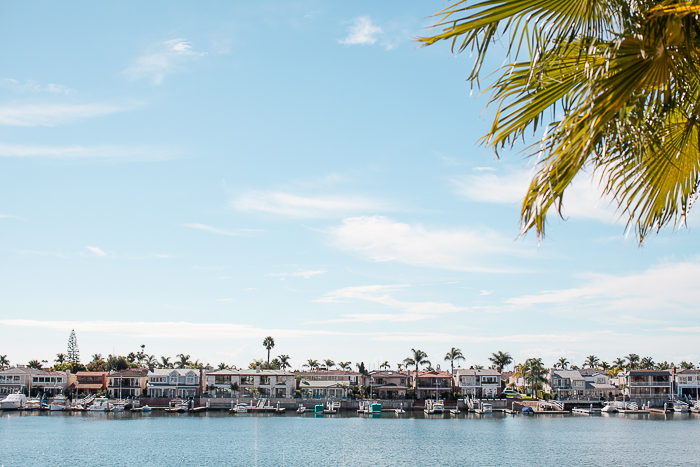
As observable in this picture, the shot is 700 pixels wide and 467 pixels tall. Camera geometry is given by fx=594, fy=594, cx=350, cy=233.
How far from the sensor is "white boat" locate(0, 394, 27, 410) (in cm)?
10509

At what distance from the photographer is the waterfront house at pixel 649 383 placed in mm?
110688

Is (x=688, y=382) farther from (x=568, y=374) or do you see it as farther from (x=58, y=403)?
(x=58, y=403)

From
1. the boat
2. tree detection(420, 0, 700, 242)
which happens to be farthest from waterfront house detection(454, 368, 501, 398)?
tree detection(420, 0, 700, 242)

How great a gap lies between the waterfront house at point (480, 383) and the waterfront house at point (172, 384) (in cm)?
5155

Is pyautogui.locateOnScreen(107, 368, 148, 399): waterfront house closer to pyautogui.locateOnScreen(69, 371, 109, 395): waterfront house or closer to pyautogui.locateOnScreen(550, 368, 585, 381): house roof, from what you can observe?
pyautogui.locateOnScreen(69, 371, 109, 395): waterfront house

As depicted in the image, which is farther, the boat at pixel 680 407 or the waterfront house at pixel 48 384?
the waterfront house at pixel 48 384

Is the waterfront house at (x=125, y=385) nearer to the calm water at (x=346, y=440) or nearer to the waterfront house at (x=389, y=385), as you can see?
the calm water at (x=346, y=440)

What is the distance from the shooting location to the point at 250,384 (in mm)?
114125

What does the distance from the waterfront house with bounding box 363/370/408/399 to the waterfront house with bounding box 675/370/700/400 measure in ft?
168

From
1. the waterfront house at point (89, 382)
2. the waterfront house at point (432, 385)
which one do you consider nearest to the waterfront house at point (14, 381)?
the waterfront house at point (89, 382)

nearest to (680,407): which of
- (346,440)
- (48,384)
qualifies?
(346,440)

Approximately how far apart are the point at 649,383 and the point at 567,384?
14583 mm

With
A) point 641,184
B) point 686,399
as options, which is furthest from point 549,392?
point 641,184

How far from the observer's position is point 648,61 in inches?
138
